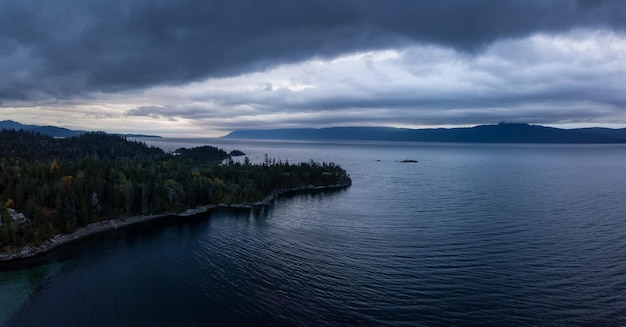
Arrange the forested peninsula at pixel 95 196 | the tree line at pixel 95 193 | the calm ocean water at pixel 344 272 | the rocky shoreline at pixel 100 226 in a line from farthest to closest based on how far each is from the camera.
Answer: the tree line at pixel 95 193, the forested peninsula at pixel 95 196, the rocky shoreline at pixel 100 226, the calm ocean water at pixel 344 272

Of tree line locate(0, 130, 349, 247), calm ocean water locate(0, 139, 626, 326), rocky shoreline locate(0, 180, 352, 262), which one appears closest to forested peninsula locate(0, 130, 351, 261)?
tree line locate(0, 130, 349, 247)

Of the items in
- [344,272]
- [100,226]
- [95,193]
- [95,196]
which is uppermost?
[95,193]

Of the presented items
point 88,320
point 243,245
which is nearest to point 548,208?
point 243,245

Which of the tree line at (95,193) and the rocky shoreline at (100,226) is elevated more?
the tree line at (95,193)

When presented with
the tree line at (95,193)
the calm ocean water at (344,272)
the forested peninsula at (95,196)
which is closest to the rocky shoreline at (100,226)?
the forested peninsula at (95,196)

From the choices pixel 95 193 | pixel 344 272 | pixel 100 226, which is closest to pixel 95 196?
pixel 95 193

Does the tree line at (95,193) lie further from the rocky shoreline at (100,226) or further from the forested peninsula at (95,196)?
the rocky shoreline at (100,226)

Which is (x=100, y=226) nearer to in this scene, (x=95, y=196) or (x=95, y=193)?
(x=95, y=196)

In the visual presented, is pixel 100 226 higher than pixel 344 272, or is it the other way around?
pixel 100 226

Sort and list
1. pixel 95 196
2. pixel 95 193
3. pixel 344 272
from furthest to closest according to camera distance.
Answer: pixel 95 193, pixel 95 196, pixel 344 272

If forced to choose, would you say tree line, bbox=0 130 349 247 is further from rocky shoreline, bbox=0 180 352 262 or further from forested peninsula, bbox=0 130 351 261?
rocky shoreline, bbox=0 180 352 262
